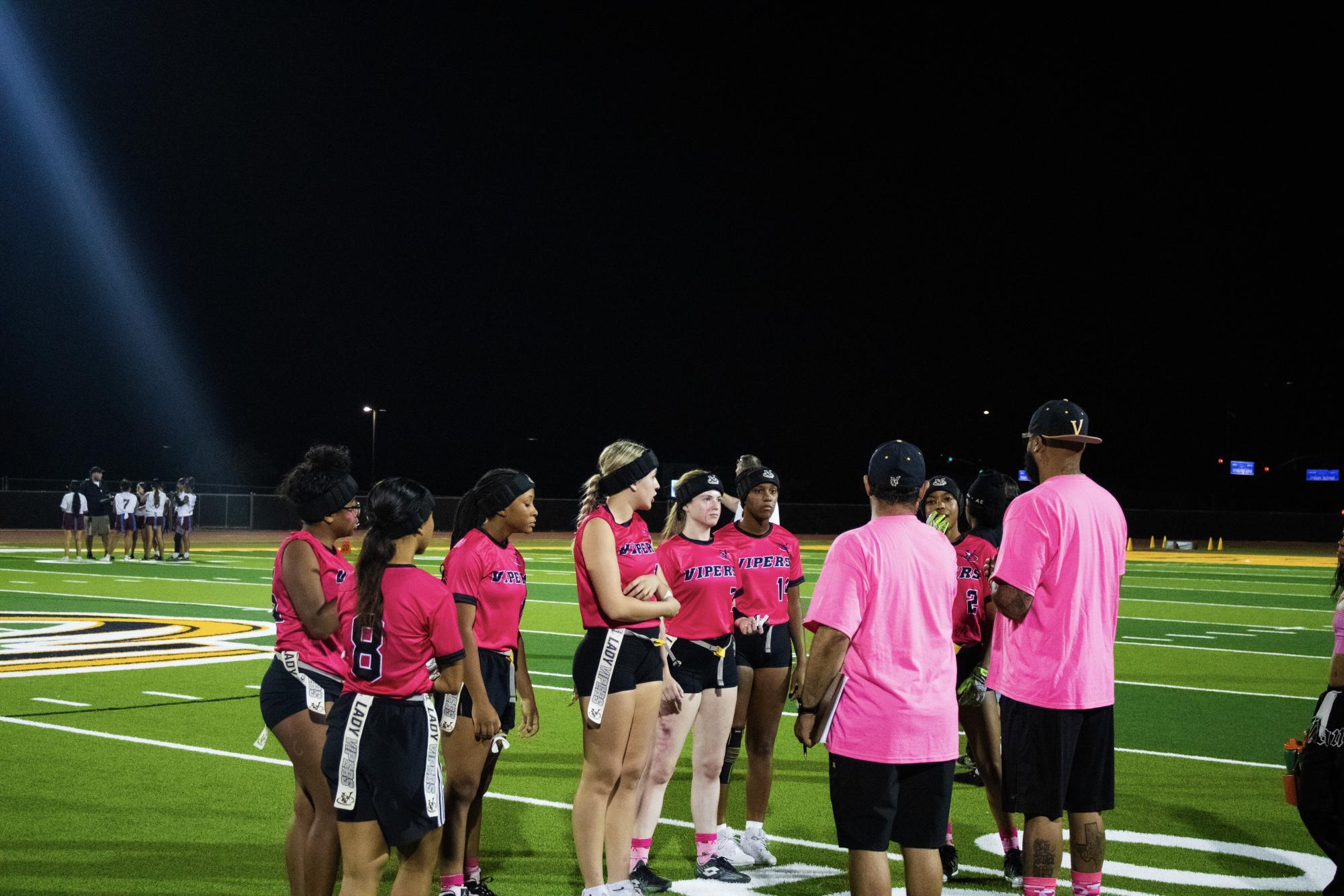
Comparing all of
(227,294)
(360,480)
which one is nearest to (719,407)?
(360,480)

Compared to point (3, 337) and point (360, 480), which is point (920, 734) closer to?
point (360, 480)

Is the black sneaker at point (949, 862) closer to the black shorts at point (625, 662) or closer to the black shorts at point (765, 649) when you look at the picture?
the black shorts at point (765, 649)

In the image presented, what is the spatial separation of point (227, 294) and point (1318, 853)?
3111 inches

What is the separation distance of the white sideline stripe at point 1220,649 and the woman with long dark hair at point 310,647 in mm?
13414

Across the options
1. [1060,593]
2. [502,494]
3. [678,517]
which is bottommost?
[1060,593]

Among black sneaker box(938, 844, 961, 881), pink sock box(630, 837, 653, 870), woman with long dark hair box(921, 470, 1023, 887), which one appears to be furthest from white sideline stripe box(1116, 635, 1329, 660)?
pink sock box(630, 837, 653, 870)

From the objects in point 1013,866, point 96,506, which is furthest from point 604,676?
point 96,506

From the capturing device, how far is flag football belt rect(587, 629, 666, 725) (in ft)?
18.7

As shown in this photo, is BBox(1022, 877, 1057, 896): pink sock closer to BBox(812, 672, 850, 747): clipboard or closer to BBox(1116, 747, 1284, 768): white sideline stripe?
BBox(812, 672, 850, 747): clipboard

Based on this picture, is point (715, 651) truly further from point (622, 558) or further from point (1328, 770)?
point (1328, 770)

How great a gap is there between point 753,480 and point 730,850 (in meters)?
1.91

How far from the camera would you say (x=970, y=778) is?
883 centimetres

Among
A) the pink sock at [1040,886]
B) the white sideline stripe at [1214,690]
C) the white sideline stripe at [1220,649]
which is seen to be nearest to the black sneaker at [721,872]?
the pink sock at [1040,886]

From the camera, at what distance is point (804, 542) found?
155 ft
